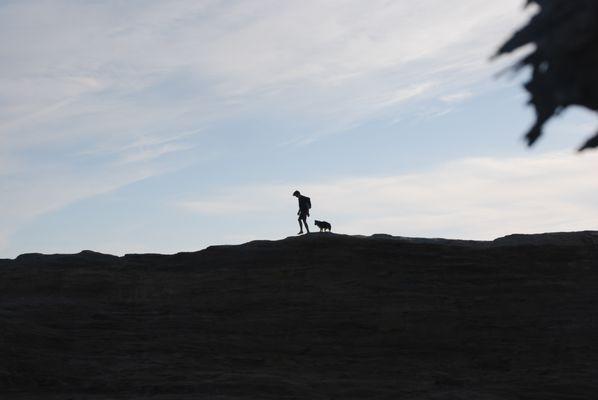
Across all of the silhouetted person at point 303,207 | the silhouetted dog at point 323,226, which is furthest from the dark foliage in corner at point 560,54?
the silhouetted dog at point 323,226

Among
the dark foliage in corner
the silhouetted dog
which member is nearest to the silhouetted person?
the silhouetted dog

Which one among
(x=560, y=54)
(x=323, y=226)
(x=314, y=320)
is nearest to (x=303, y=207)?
(x=323, y=226)

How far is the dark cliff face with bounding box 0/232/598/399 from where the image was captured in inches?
893

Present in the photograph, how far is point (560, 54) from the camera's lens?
672 cm

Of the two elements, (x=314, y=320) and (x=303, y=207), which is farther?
(x=303, y=207)

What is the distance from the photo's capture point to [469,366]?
26406 millimetres

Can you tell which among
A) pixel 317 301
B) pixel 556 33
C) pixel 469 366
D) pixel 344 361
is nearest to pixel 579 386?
pixel 469 366

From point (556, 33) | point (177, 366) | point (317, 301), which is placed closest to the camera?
point (556, 33)

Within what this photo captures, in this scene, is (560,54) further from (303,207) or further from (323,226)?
(323,226)

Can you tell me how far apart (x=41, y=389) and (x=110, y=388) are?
1626mm

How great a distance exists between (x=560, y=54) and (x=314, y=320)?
2209 centimetres

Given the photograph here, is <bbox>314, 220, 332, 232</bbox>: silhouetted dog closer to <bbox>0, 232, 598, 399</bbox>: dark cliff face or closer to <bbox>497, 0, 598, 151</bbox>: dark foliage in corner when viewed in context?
<bbox>0, 232, 598, 399</bbox>: dark cliff face

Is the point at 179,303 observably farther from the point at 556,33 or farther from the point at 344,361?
the point at 556,33

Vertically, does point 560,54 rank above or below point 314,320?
above
